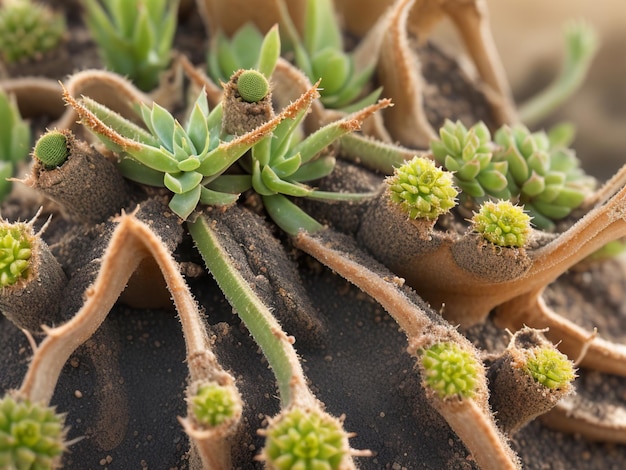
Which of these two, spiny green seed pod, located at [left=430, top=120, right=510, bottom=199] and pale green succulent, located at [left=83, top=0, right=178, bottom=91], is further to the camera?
pale green succulent, located at [left=83, top=0, right=178, bottom=91]

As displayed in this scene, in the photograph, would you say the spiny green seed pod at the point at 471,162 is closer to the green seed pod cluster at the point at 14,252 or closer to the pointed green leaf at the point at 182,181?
the pointed green leaf at the point at 182,181

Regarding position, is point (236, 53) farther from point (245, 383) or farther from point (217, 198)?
point (245, 383)

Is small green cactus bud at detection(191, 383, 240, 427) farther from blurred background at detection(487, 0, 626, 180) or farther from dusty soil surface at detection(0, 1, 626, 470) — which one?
blurred background at detection(487, 0, 626, 180)

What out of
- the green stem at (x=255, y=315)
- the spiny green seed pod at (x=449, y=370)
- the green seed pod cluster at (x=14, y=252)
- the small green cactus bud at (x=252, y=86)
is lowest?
the green seed pod cluster at (x=14, y=252)

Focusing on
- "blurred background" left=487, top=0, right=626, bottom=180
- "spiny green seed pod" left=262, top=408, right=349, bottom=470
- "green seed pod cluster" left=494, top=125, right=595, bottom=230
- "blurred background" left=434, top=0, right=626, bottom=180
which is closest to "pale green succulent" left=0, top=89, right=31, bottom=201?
"spiny green seed pod" left=262, top=408, right=349, bottom=470

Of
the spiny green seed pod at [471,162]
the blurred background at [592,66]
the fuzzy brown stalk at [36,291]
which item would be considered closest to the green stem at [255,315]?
the fuzzy brown stalk at [36,291]
